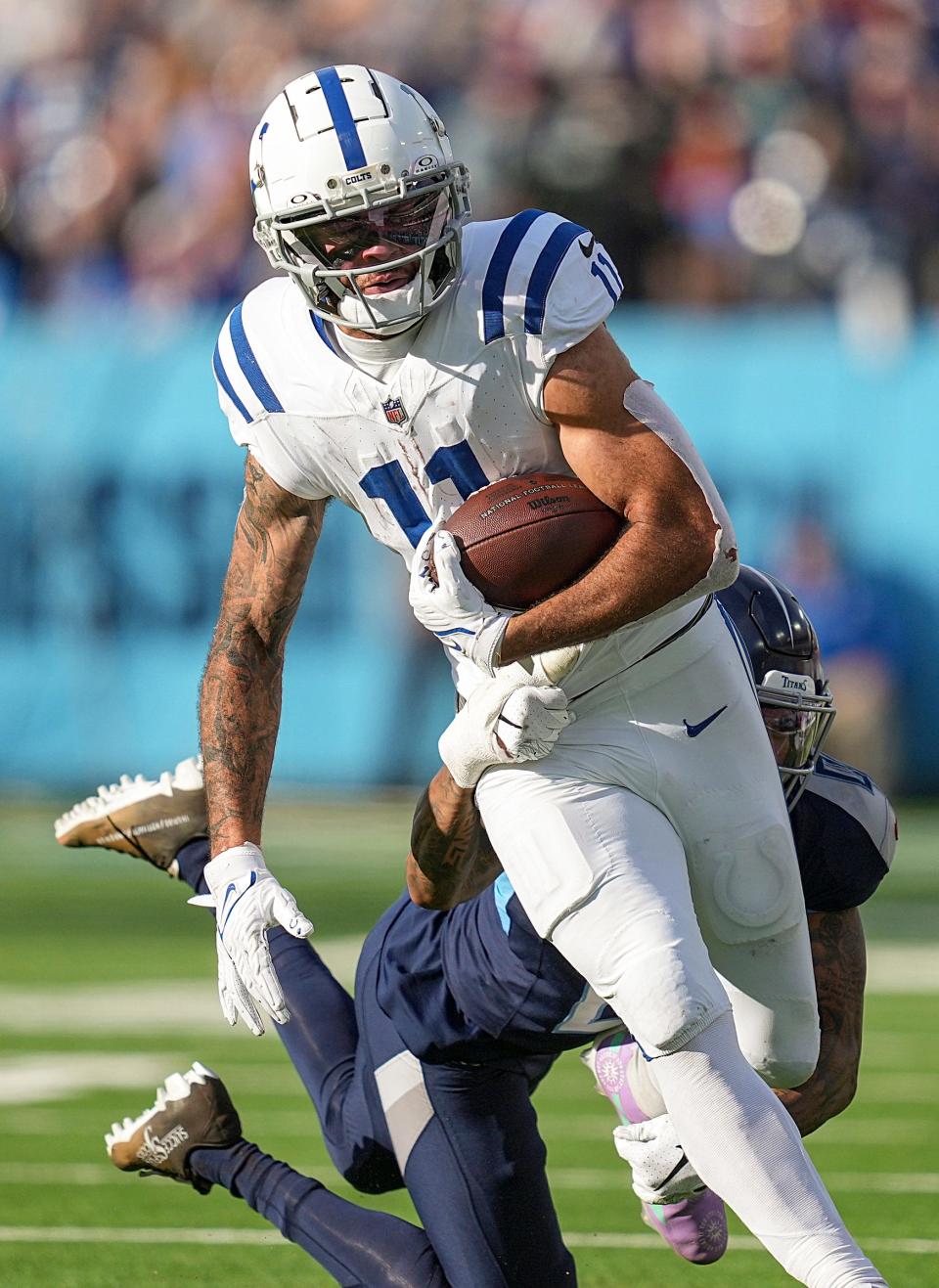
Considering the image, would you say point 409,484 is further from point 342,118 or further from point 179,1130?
point 179,1130

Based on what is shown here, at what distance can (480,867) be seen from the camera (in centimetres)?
342

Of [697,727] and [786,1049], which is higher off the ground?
[697,727]

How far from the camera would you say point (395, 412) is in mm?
3152

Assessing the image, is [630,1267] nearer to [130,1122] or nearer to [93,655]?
[130,1122]

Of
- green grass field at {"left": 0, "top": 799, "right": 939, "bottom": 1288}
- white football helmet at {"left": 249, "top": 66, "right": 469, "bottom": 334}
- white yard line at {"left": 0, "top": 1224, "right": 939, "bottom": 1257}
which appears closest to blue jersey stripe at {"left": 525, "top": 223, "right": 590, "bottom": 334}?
white football helmet at {"left": 249, "top": 66, "right": 469, "bottom": 334}

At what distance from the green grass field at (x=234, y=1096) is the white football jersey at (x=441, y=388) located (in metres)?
1.49

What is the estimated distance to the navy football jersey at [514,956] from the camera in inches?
129

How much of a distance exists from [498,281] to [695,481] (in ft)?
1.33

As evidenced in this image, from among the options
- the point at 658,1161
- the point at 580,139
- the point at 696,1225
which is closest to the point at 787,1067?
the point at 658,1161

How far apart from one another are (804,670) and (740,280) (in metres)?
7.78

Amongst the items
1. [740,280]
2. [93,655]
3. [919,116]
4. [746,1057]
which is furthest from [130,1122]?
[919,116]

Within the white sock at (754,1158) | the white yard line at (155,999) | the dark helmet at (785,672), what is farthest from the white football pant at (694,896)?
the white yard line at (155,999)

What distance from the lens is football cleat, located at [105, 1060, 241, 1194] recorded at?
3703 mm

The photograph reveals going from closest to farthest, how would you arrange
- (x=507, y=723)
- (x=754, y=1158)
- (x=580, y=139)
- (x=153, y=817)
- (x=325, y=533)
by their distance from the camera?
(x=754, y=1158)
(x=507, y=723)
(x=153, y=817)
(x=325, y=533)
(x=580, y=139)
